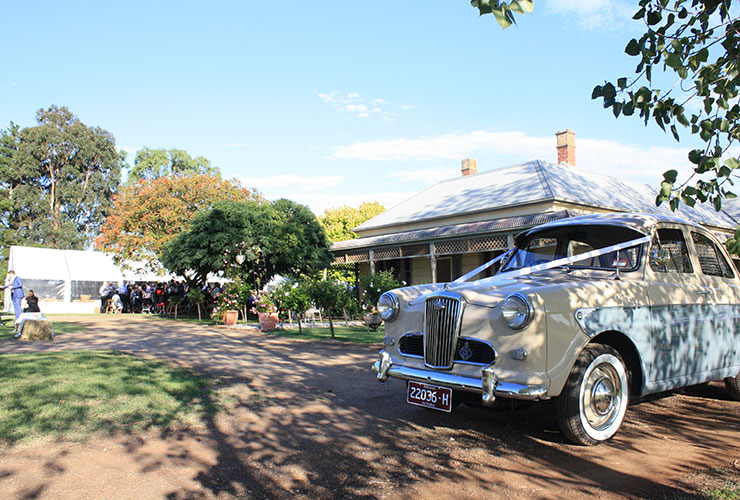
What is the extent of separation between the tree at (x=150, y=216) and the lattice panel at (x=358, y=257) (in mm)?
9637

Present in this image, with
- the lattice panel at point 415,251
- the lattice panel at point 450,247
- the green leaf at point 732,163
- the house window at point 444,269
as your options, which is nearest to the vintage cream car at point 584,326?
the green leaf at point 732,163

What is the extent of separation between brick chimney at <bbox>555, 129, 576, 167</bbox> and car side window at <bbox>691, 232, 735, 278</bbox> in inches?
857

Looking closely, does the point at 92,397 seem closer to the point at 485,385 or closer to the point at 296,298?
the point at 485,385

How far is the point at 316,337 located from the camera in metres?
13.3

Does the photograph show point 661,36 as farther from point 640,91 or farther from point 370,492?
point 370,492

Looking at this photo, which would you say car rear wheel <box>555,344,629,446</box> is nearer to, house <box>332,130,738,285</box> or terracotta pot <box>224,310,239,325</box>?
house <box>332,130,738,285</box>

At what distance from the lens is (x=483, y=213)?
846 inches

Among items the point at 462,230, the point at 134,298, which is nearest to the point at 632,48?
the point at 462,230

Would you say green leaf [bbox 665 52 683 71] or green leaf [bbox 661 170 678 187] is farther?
green leaf [bbox 661 170 678 187]

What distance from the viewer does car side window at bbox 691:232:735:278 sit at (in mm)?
5492

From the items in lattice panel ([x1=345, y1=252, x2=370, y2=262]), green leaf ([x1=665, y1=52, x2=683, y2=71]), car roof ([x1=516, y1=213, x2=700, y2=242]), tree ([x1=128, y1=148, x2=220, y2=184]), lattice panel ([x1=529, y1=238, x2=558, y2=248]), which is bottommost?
lattice panel ([x1=529, y1=238, x2=558, y2=248])

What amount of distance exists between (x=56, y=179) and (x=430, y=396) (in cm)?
5603

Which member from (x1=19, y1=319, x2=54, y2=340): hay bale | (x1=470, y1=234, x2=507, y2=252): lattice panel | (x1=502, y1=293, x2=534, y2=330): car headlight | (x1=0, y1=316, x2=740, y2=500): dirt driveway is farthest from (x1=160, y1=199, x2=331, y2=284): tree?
(x1=502, y1=293, x2=534, y2=330): car headlight

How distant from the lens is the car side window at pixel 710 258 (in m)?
5.49
